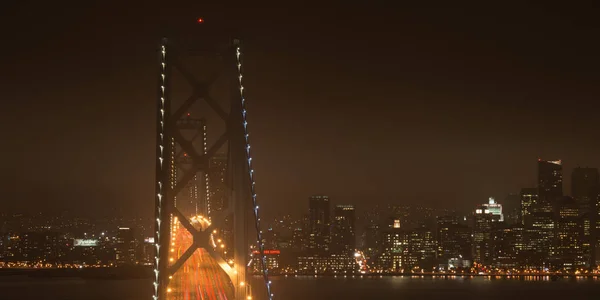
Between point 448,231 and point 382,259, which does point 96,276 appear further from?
point 448,231

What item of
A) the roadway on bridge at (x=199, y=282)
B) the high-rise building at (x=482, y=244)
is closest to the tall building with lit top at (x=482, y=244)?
the high-rise building at (x=482, y=244)

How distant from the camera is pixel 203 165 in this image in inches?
743

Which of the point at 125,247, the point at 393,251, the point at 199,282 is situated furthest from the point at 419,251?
the point at 199,282

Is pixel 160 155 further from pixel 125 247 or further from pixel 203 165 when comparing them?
pixel 125 247

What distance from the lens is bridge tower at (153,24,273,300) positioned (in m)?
17.8

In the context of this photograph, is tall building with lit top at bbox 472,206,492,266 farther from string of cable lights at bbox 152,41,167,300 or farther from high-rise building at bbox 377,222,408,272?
string of cable lights at bbox 152,41,167,300

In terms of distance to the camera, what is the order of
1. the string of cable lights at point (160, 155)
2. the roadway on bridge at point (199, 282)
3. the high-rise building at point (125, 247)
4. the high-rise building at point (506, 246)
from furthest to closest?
the high-rise building at point (506, 246) < the high-rise building at point (125, 247) < the roadway on bridge at point (199, 282) < the string of cable lights at point (160, 155)

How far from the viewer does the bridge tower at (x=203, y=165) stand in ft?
58.2

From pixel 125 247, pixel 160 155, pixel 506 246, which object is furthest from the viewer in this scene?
pixel 506 246

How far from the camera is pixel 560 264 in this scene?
4993 inches

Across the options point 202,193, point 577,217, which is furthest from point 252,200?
point 577,217

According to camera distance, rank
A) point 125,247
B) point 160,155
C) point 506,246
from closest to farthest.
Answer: point 160,155 → point 125,247 → point 506,246

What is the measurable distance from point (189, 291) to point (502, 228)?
114083 millimetres

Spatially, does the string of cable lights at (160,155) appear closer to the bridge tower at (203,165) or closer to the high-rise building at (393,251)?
the bridge tower at (203,165)
